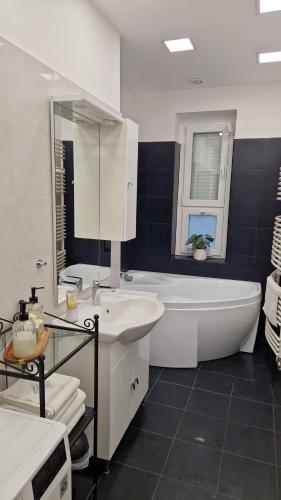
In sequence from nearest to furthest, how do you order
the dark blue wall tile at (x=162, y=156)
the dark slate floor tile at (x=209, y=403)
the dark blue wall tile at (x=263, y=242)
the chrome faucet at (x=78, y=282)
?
the chrome faucet at (x=78, y=282), the dark slate floor tile at (x=209, y=403), the dark blue wall tile at (x=263, y=242), the dark blue wall tile at (x=162, y=156)

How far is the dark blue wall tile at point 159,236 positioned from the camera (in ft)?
12.4

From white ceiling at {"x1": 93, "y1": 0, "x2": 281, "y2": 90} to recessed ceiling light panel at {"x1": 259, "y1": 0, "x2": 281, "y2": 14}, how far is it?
0.13 ft

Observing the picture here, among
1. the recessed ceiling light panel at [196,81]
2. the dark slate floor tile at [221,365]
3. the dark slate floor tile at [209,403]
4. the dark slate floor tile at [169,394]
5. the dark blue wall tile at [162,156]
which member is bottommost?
the dark slate floor tile at [221,365]

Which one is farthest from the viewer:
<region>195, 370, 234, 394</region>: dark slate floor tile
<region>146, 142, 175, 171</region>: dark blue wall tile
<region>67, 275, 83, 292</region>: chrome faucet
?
<region>146, 142, 175, 171</region>: dark blue wall tile

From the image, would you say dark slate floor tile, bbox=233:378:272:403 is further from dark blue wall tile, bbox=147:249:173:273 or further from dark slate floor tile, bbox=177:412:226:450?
dark blue wall tile, bbox=147:249:173:273

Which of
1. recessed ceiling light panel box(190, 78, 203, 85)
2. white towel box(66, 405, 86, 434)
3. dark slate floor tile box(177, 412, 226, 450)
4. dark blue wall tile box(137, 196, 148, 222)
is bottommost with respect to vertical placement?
dark slate floor tile box(177, 412, 226, 450)

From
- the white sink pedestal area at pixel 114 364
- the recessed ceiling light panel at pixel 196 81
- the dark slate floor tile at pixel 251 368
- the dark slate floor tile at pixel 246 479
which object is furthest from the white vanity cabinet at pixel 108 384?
the recessed ceiling light panel at pixel 196 81

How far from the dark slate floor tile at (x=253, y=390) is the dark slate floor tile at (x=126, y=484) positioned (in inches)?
41.8

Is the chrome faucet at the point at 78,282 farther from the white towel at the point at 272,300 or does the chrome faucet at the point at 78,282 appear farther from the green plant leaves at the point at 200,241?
the green plant leaves at the point at 200,241

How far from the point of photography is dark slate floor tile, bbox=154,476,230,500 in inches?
66.4

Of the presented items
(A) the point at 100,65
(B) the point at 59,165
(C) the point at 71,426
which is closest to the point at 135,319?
(C) the point at 71,426

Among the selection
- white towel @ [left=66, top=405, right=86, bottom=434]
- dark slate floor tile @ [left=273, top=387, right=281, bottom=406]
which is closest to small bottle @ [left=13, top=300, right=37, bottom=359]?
white towel @ [left=66, top=405, right=86, bottom=434]

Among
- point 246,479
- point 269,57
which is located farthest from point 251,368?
point 269,57

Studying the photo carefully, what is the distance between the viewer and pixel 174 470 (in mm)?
1859
